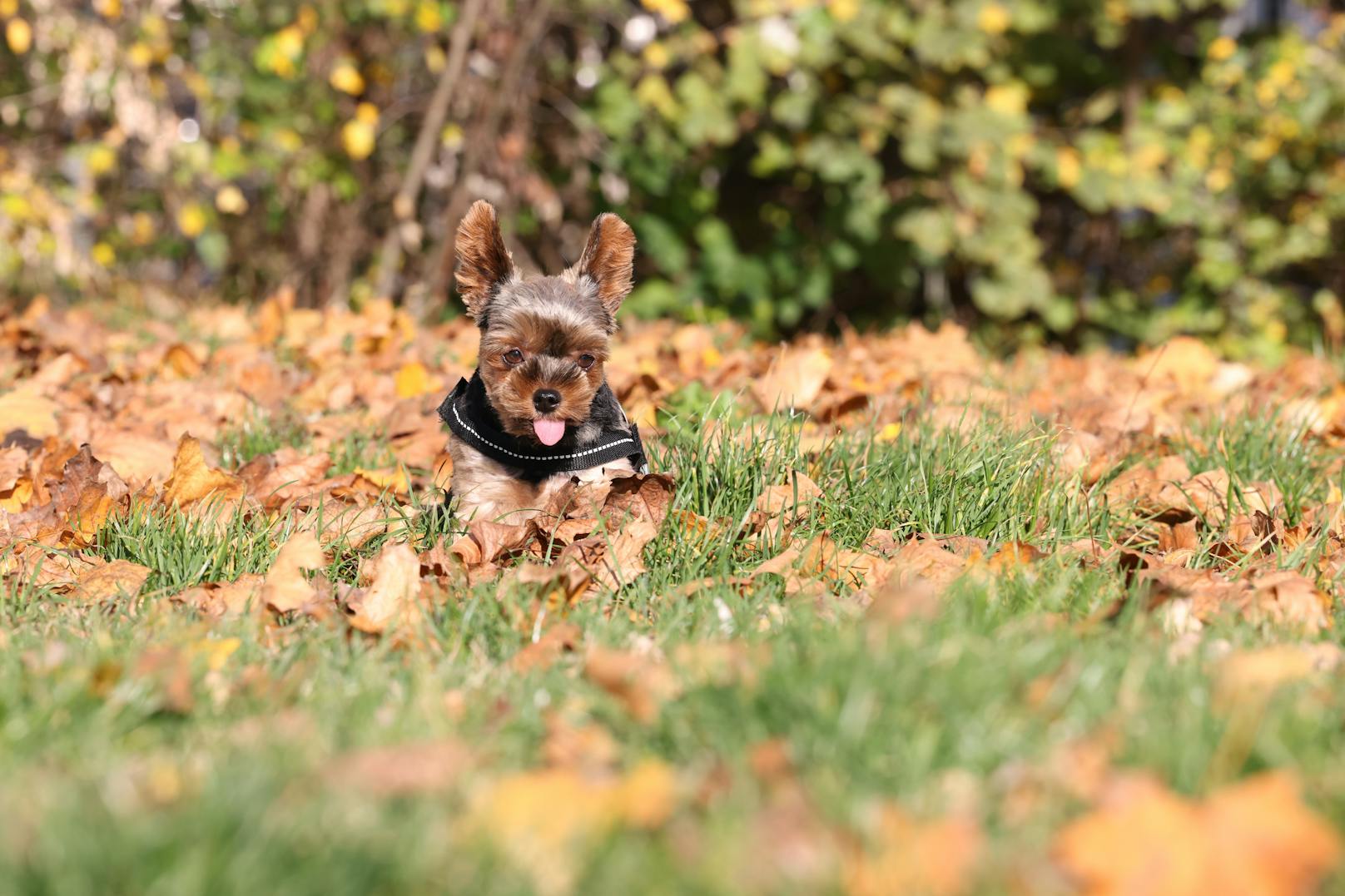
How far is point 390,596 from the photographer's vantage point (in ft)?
10.8

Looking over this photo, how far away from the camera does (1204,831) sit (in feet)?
6.25

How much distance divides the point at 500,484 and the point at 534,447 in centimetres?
16

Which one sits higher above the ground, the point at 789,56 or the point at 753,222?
the point at 789,56

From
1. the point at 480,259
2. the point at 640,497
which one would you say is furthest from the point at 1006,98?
the point at 640,497

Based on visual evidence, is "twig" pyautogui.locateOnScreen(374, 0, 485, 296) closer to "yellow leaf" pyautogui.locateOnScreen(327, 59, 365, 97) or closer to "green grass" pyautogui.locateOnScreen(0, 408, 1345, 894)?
"yellow leaf" pyautogui.locateOnScreen(327, 59, 365, 97)

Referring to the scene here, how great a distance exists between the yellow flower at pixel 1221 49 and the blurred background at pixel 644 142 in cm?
8

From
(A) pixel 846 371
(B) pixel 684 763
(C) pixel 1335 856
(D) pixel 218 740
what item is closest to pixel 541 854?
(B) pixel 684 763

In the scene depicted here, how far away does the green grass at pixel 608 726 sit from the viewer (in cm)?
188

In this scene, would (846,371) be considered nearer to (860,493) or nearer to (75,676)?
(860,493)

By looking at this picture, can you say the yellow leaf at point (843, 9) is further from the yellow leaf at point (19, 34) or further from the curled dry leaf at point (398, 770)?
the curled dry leaf at point (398, 770)

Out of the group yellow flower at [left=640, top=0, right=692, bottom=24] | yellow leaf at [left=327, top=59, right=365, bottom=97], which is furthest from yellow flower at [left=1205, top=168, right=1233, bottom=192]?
yellow leaf at [left=327, top=59, right=365, bottom=97]

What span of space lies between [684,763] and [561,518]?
155 centimetres

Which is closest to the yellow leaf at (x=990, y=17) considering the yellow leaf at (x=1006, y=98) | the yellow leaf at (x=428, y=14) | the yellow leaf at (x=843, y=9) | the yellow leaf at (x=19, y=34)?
the yellow leaf at (x=1006, y=98)

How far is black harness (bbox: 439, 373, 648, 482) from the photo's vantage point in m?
4.10
